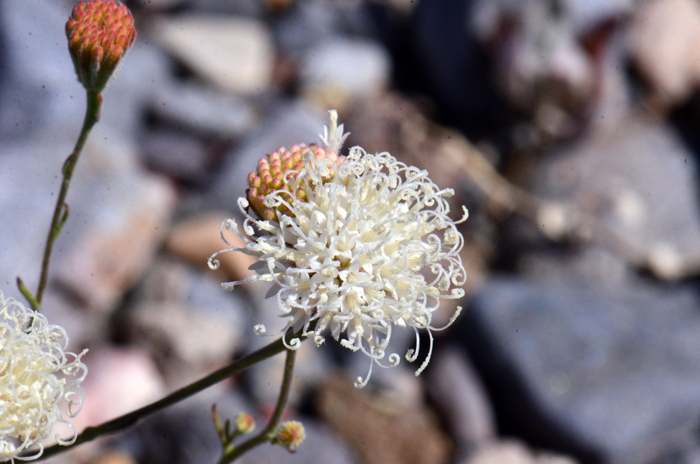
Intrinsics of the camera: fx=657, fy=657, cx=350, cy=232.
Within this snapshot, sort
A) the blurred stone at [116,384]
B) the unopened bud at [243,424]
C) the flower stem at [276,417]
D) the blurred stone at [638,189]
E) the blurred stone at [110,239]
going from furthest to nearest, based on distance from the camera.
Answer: the blurred stone at [638,189] → the blurred stone at [110,239] → the blurred stone at [116,384] → the unopened bud at [243,424] → the flower stem at [276,417]

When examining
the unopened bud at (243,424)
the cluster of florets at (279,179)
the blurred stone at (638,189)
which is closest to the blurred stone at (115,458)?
the unopened bud at (243,424)

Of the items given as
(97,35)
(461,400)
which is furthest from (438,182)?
(97,35)

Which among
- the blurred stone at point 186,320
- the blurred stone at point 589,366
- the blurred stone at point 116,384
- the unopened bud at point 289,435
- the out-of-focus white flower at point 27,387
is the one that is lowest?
the blurred stone at point 116,384

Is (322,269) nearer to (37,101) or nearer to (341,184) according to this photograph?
(341,184)

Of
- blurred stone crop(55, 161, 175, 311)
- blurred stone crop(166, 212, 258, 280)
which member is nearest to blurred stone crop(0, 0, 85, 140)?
blurred stone crop(55, 161, 175, 311)

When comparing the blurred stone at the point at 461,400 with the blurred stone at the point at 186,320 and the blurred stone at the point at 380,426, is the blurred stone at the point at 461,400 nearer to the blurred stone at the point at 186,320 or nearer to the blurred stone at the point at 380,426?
the blurred stone at the point at 380,426

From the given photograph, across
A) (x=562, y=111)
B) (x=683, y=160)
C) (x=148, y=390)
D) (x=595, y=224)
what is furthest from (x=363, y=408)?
(x=683, y=160)

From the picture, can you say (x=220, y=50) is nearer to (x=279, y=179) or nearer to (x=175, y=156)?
(x=175, y=156)

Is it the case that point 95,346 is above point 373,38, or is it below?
below
